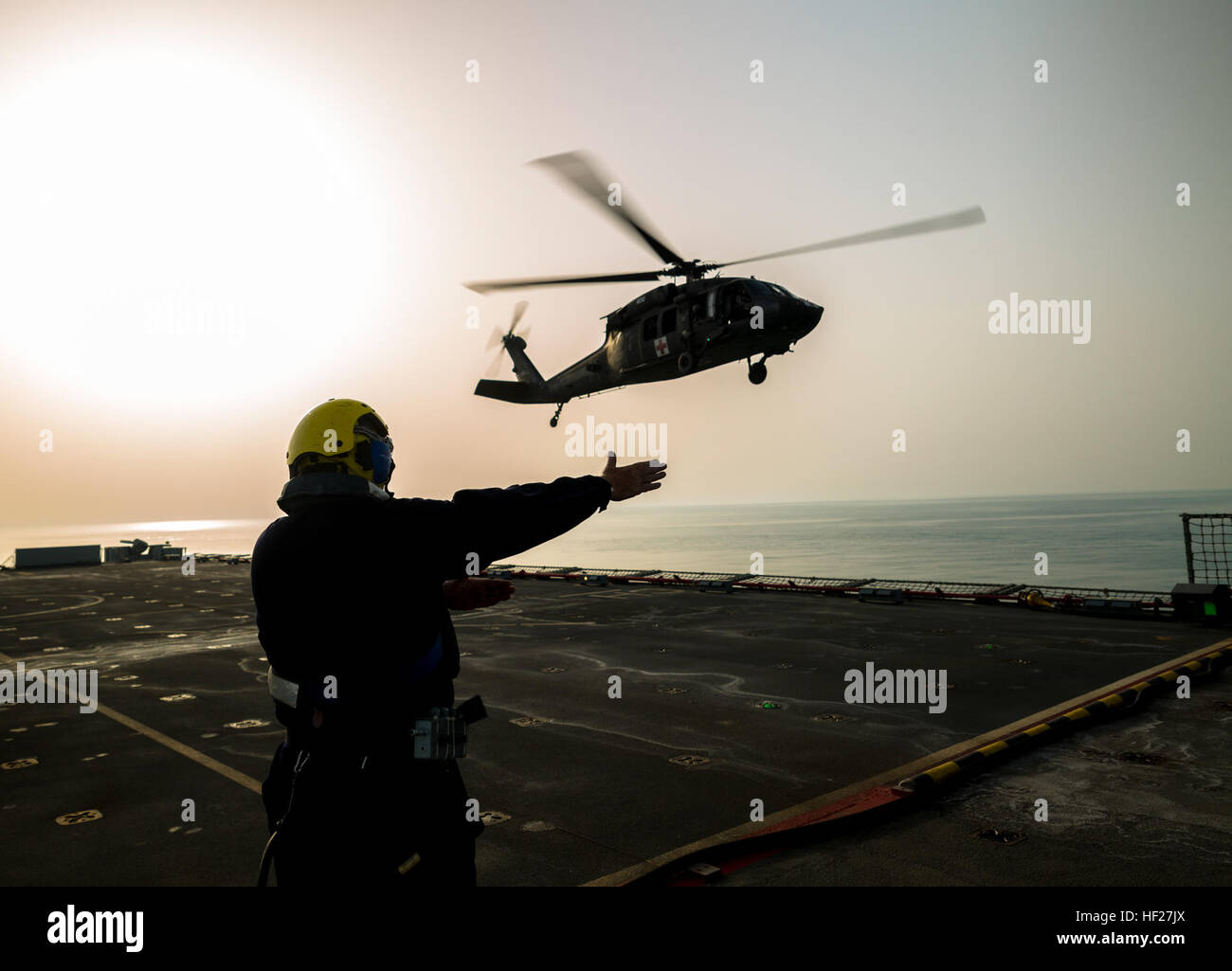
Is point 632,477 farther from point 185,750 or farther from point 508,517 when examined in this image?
point 185,750

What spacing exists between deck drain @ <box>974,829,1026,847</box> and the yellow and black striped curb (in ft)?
2.22

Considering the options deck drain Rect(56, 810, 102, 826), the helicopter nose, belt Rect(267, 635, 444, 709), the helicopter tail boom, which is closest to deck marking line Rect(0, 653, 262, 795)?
deck drain Rect(56, 810, 102, 826)

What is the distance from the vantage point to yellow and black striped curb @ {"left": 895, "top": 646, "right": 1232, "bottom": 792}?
6.28m

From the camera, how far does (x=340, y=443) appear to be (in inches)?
112

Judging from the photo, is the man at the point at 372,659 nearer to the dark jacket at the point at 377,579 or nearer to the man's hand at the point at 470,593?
the dark jacket at the point at 377,579

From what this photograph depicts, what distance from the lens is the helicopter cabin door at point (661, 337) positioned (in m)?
18.0

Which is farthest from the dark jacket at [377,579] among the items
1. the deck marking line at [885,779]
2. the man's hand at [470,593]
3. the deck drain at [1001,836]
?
the deck drain at [1001,836]

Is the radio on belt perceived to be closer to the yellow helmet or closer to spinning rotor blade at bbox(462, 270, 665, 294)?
the yellow helmet

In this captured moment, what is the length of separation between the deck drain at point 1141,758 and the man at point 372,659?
6.76 metres

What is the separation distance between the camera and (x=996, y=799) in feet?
19.6

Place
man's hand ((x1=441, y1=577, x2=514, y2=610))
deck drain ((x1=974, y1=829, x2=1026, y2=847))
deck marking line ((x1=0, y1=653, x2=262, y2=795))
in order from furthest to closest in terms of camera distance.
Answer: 1. deck marking line ((x1=0, y1=653, x2=262, y2=795))
2. deck drain ((x1=974, y1=829, x2=1026, y2=847))
3. man's hand ((x1=441, y1=577, x2=514, y2=610))

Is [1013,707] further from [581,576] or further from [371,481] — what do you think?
[581,576]

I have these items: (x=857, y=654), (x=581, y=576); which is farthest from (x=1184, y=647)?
(x=581, y=576)
